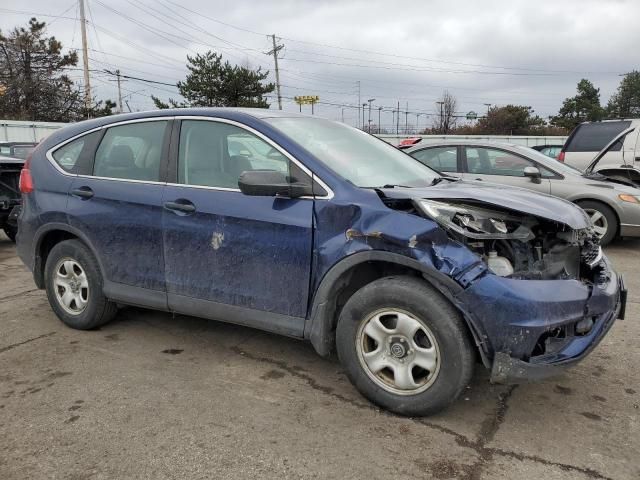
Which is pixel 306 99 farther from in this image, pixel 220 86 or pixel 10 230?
pixel 10 230

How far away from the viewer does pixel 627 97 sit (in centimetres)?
6606

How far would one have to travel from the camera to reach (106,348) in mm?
4027

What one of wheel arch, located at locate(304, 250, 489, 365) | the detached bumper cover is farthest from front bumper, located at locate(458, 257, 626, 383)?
wheel arch, located at locate(304, 250, 489, 365)

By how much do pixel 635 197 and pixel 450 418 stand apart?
19.2 ft

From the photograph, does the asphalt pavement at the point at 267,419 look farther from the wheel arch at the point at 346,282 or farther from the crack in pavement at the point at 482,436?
the wheel arch at the point at 346,282

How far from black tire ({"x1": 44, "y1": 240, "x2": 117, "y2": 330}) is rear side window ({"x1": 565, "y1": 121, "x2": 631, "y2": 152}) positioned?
8745 millimetres

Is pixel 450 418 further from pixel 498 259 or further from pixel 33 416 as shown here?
pixel 33 416

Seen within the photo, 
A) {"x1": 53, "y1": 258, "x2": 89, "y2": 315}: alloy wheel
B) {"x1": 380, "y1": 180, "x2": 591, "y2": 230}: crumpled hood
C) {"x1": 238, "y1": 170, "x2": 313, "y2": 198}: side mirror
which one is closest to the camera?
{"x1": 380, "y1": 180, "x2": 591, "y2": 230}: crumpled hood

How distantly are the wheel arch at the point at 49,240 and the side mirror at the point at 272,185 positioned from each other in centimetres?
163

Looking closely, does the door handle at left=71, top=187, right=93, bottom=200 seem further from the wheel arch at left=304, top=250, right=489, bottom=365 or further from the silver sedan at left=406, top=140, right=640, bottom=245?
the silver sedan at left=406, top=140, right=640, bottom=245

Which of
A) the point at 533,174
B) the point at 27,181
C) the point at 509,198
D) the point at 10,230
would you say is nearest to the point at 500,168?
the point at 533,174

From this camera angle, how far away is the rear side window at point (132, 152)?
385cm

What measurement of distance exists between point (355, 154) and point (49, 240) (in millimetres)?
2668

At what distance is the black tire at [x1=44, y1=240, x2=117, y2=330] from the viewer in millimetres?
4133
